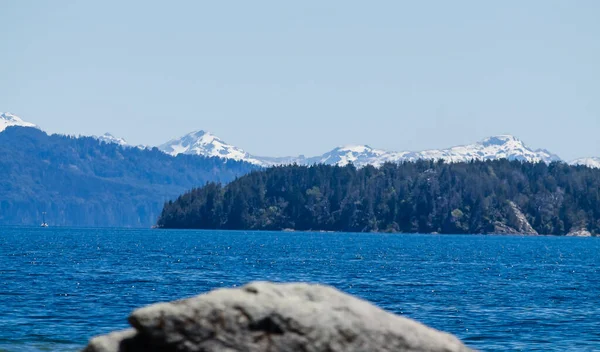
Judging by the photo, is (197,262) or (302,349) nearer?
(302,349)

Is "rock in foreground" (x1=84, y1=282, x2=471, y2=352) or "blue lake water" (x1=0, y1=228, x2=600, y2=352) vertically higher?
"rock in foreground" (x1=84, y1=282, x2=471, y2=352)

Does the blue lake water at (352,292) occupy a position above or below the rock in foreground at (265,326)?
below

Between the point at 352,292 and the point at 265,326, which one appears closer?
the point at 265,326

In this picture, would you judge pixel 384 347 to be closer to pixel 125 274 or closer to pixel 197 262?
pixel 125 274

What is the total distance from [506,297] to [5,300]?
35.0 meters

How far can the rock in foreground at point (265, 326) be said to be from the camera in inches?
729

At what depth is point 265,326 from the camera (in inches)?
732

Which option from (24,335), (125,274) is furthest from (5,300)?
(125,274)

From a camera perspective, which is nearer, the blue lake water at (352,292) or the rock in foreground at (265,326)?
the rock in foreground at (265,326)

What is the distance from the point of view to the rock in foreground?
18516mm

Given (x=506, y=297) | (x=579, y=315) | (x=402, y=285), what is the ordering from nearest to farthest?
(x=579, y=315)
(x=506, y=297)
(x=402, y=285)

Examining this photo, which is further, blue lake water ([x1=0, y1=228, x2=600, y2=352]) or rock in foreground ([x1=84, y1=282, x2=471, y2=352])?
blue lake water ([x1=0, y1=228, x2=600, y2=352])

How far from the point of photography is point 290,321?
18547 millimetres

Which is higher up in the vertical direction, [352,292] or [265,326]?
[265,326]
